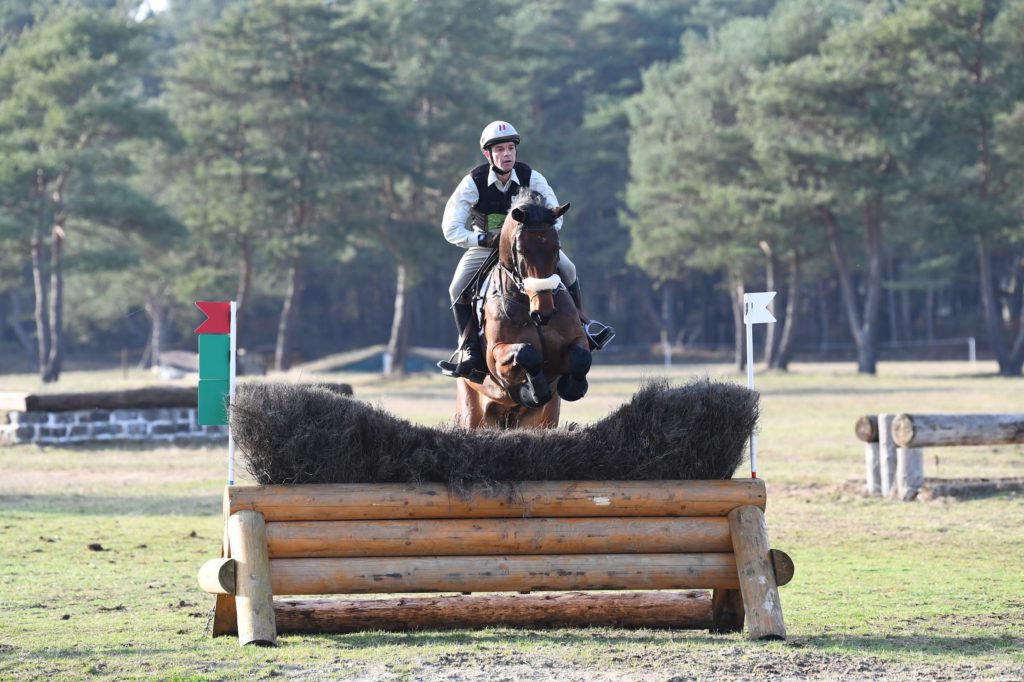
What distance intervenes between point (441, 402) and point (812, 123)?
57.1 feet

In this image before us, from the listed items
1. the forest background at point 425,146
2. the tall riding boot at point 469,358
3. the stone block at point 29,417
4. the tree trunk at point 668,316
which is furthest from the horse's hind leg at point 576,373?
Answer: the tree trunk at point 668,316

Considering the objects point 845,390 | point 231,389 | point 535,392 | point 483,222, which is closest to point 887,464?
point 483,222

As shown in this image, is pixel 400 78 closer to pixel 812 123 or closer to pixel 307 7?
pixel 307 7

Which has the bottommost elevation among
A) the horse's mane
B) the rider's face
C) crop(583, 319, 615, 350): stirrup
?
crop(583, 319, 615, 350): stirrup

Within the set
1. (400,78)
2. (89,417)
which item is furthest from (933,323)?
(89,417)

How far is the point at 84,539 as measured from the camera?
36.4 feet

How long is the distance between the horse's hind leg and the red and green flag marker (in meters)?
1.95

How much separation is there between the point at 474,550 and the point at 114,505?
8.24m

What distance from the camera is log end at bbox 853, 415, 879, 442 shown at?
13297 millimetres

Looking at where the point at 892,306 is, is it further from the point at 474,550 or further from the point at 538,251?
the point at 474,550

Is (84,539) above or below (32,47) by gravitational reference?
below

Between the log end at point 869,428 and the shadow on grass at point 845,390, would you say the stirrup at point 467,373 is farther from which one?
the shadow on grass at point 845,390

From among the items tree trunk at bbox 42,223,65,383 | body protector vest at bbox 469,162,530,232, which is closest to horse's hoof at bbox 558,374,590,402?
body protector vest at bbox 469,162,530,232

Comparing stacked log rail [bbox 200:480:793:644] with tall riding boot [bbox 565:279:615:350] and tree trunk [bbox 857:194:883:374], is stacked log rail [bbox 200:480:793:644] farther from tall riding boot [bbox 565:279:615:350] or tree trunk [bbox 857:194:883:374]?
tree trunk [bbox 857:194:883:374]
